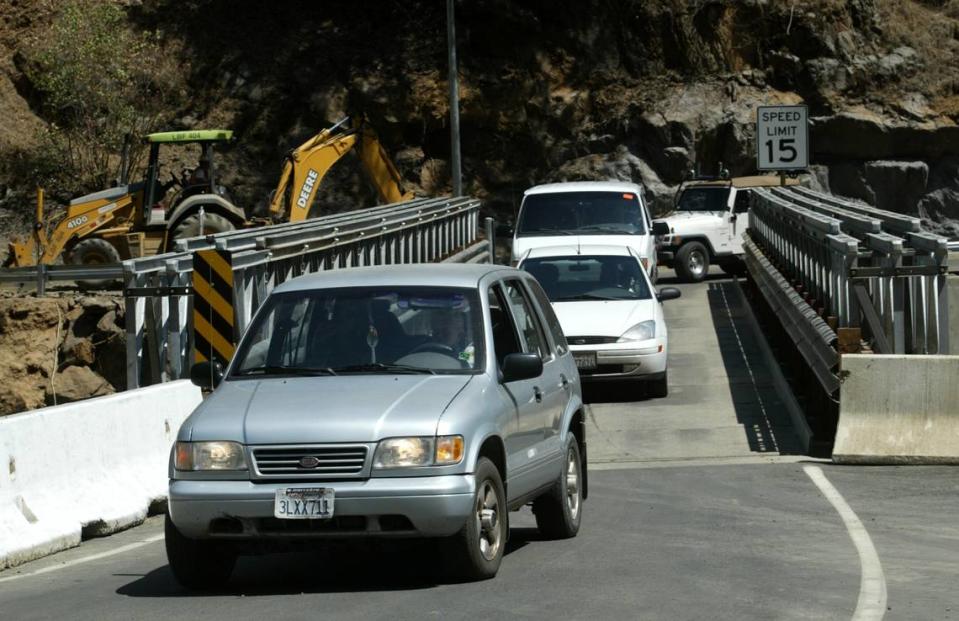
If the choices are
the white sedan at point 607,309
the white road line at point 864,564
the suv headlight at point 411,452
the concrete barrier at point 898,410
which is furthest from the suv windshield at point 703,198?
the suv headlight at point 411,452

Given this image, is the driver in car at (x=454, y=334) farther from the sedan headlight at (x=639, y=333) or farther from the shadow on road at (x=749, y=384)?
the sedan headlight at (x=639, y=333)

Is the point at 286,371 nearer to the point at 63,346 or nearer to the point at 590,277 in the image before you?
the point at 590,277

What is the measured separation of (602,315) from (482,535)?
10197 mm

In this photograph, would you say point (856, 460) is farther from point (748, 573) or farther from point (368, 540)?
point (368, 540)

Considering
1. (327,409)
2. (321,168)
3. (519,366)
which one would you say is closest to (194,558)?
(327,409)

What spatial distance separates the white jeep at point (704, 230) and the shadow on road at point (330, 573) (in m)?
23.4

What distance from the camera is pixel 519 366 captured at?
8.51 meters

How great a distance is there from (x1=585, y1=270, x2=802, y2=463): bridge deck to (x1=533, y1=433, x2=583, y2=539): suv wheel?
186 inches

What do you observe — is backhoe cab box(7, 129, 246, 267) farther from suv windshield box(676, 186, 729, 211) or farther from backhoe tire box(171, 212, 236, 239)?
suv windshield box(676, 186, 729, 211)

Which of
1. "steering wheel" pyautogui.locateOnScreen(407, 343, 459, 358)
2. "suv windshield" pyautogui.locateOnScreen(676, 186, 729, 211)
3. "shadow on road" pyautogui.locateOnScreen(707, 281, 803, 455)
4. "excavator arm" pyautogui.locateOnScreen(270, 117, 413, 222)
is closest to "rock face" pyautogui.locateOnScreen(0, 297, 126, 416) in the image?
"excavator arm" pyautogui.locateOnScreen(270, 117, 413, 222)

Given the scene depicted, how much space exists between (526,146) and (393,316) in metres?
41.8

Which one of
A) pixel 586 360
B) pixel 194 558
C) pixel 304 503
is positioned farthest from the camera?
pixel 586 360

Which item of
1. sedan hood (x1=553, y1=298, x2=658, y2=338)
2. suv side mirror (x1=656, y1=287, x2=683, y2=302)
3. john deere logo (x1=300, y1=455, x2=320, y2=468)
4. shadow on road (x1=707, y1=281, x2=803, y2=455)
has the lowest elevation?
shadow on road (x1=707, y1=281, x2=803, y2=455)

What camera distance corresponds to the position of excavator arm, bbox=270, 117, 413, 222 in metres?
32.2
